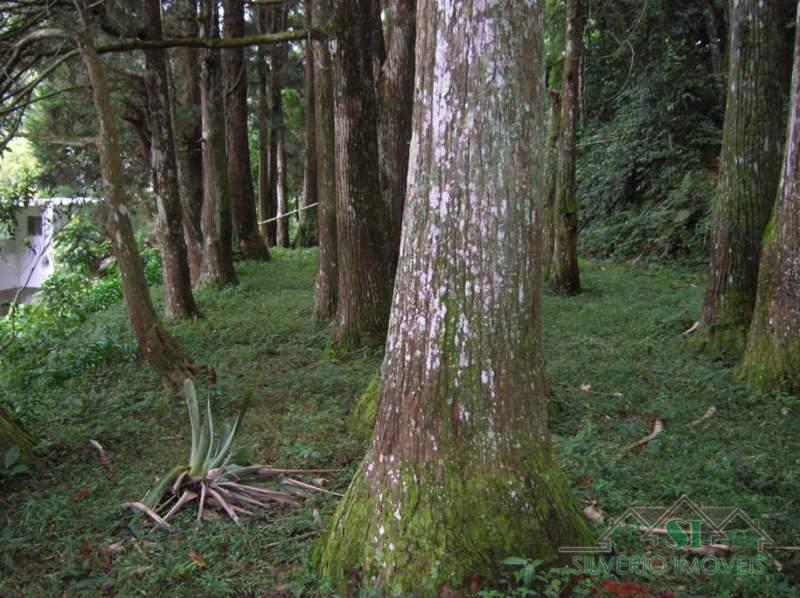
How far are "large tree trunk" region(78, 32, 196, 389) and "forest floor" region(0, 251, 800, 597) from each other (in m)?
0.39

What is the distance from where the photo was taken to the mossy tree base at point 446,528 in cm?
331

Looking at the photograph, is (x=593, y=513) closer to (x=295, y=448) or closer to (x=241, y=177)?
A: (x=295, y=448)

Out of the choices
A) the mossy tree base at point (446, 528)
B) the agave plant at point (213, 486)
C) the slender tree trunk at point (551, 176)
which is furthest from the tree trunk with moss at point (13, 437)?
the slender tree trunk at point (551, 176)

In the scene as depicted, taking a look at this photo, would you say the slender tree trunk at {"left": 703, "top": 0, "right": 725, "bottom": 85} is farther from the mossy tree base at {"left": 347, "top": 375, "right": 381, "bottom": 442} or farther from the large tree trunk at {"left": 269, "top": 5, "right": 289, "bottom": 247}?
the mossy tree base at {"left": 347, "top": 375, "right": 381, "bottom": 442}

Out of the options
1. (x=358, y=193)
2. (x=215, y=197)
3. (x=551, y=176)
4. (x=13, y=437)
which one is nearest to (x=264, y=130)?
(x=215, y=197)

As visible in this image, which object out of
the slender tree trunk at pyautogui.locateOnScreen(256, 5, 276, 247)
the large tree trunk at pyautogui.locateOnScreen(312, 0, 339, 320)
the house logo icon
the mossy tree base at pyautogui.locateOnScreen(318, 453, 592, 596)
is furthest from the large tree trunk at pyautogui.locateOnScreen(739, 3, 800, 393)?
the slender tree trunk at pyautogui.locateOnScreen(256, 5, 276, 247)

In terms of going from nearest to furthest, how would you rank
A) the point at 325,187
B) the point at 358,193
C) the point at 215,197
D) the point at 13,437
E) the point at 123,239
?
the point at 13,437 < the point at 123,239 < the point at 358,193 < the point at 325,187 < the point at 215,197

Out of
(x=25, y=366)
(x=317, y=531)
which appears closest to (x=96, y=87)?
(x=25, y=366)

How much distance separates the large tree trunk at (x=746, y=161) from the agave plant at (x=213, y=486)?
18.0 ft

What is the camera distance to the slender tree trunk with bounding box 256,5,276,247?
20344mm

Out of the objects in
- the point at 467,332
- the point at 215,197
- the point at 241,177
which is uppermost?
the point at 241,177

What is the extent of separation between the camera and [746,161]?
794 cm

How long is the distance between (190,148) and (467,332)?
15.8 metres

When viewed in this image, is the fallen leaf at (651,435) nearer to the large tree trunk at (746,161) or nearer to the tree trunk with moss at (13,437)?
the large tree trunk at (746,161)
